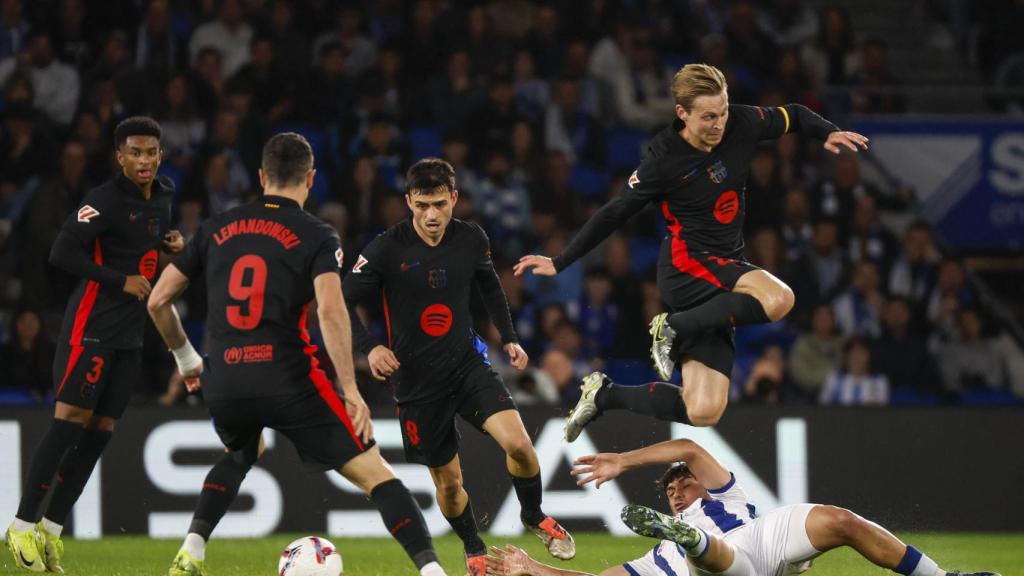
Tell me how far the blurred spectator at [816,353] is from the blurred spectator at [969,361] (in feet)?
3.34

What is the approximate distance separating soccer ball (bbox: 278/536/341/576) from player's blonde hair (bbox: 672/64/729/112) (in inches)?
110

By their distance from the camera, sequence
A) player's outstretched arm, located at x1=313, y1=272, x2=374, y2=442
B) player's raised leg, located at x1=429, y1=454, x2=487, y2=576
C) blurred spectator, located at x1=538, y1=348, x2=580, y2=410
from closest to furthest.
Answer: player's outstretched arm, located at x1=313, y1=272, x2=374, y2=442
player's raised leg, located at x1=429, y1=454, x2=487, y2=576
blurred spectator, located at x1=538, y1=348, x2=580, y2=410

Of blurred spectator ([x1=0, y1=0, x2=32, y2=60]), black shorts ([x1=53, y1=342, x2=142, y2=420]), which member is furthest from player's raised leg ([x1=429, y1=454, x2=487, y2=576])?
blurred spectator ([x1=0, y1=0, x2=32, y2=60])

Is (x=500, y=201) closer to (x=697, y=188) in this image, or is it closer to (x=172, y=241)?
(x=172, y=241)

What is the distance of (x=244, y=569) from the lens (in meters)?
8.85

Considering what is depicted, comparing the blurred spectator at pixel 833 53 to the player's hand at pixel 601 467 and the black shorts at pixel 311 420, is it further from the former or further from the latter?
the black shorts at pixel 311 420

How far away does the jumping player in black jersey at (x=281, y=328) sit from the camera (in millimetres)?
6738

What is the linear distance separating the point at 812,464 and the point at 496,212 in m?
3.87

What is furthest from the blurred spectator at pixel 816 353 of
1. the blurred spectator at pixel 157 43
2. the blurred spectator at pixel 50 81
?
the blurred spectator at pixel 50 81

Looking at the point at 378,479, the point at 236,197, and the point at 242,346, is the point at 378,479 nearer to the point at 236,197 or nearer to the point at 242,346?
the point at 242,346

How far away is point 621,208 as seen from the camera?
8.01 meters

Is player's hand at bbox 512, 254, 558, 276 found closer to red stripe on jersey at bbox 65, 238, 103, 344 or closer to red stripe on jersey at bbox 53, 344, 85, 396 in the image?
red stripe on jersey at bbox 65, 238, 103, 344

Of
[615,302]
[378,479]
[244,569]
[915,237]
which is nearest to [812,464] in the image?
[615,302]

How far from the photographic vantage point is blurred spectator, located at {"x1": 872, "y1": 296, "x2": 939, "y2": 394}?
12.8m
